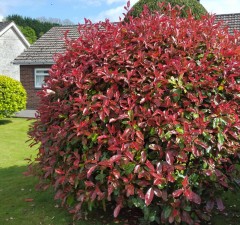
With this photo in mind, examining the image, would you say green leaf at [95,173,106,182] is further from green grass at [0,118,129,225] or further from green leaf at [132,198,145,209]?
green grass at [0,118,129,225]

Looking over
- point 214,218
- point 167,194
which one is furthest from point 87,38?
point 214,218

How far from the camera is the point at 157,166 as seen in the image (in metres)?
3.27

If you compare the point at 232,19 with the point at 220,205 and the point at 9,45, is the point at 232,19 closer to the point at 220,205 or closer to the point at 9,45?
the point at 220,205

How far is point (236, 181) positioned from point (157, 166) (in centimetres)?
102

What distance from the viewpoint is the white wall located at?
94.6ft

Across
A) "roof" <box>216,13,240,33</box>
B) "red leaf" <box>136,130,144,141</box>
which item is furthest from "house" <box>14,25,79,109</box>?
"red leaf" <box>136,130,144,141</box>

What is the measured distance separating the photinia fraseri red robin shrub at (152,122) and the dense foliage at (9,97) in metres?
11.1

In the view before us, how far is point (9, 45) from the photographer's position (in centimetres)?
2947

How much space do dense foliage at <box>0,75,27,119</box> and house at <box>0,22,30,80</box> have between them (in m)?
14.1

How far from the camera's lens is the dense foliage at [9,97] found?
14.4 meters

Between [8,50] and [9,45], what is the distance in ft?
1.40

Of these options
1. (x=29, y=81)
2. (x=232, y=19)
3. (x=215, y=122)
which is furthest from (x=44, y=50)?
(x=215, y=122)

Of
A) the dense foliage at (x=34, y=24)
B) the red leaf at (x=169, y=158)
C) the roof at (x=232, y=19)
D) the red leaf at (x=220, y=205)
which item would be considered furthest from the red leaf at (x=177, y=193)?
the dense foliage at (x=34, y=24)

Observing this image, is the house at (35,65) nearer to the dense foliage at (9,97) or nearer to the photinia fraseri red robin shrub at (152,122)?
the dense foliage at (9,97)
